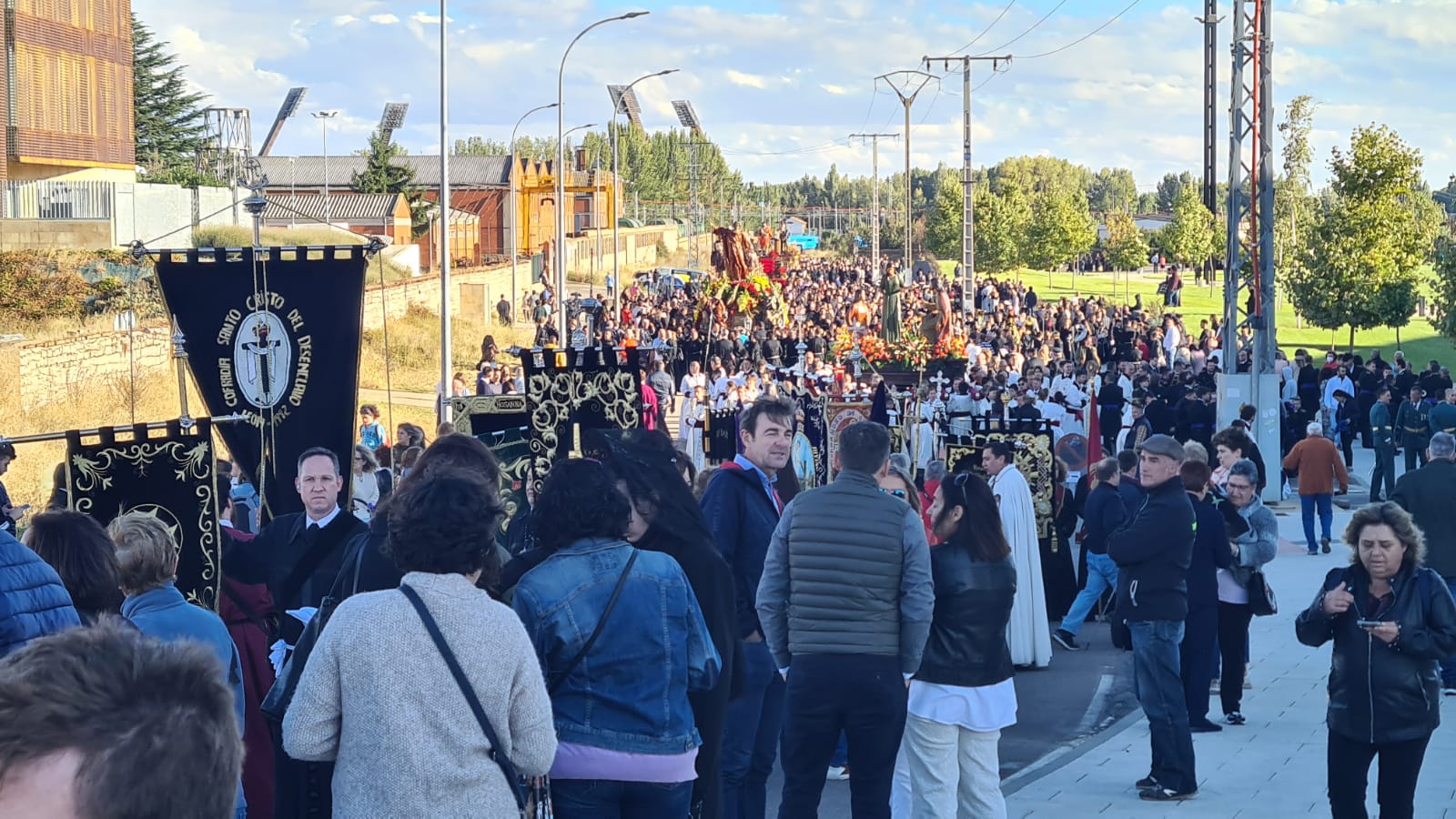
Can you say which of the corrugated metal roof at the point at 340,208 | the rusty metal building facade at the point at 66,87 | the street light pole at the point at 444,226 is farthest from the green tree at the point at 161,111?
the street light pole at the point at 444,226

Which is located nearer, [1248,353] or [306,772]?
[306,772]

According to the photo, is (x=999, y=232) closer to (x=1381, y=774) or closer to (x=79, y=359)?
(x=79, y=359)

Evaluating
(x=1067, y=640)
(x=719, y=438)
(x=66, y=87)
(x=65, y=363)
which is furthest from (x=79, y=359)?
(x=1067, y=640)

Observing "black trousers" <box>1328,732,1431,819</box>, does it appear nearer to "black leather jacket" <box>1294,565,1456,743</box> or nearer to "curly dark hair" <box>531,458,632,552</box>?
"black leather jacket" <box>1294,565,1456,743</box>

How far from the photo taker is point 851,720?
20.0 feet

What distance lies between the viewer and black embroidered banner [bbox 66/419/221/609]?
7332 mm

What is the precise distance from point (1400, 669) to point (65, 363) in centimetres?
2329

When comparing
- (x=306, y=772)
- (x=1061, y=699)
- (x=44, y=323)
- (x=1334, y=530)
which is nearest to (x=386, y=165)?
(x=44, y=323)

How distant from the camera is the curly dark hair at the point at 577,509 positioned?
14.8ft

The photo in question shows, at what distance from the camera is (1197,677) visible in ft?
31.2

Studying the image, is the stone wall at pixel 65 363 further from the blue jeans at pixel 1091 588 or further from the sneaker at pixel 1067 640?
the blue jeans at pixel 1091 588

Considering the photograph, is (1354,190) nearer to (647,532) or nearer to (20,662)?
(647,532)

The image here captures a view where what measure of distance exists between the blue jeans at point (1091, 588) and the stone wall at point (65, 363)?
1571 centimetres

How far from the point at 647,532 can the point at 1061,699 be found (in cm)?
623
